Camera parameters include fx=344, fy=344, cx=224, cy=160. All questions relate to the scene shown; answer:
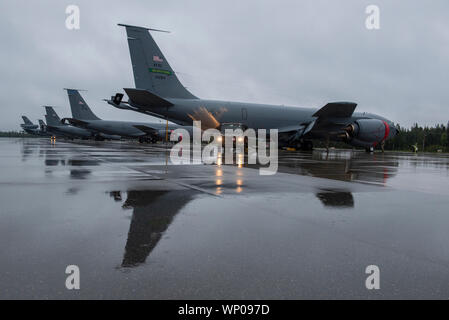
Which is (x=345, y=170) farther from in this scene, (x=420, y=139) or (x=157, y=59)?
(x=420, y=139)

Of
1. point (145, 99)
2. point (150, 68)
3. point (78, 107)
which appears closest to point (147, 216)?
point (145, 99)

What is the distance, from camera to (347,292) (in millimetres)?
2428

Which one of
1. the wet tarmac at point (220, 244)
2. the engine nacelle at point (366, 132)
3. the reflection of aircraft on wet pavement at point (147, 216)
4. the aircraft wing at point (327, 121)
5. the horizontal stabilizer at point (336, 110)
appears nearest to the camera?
the wet tarmac at point (220, 244)

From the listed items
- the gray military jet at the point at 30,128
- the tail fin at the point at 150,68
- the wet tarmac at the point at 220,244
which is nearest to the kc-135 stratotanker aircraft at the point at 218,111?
the tail fin at the point at 150,68

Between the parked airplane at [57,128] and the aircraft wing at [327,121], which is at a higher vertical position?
the parked airplane at [57,128]

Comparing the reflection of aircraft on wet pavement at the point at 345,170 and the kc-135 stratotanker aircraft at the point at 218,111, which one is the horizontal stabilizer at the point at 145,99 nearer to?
the kc-135 stratotanker aircraft at the point at 218,111

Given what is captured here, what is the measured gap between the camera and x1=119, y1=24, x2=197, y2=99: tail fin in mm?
23375

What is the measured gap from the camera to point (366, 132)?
2592 cm

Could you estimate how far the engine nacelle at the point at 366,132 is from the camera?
25.9 meters

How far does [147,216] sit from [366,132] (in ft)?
80.2

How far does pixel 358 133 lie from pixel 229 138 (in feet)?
32.0
